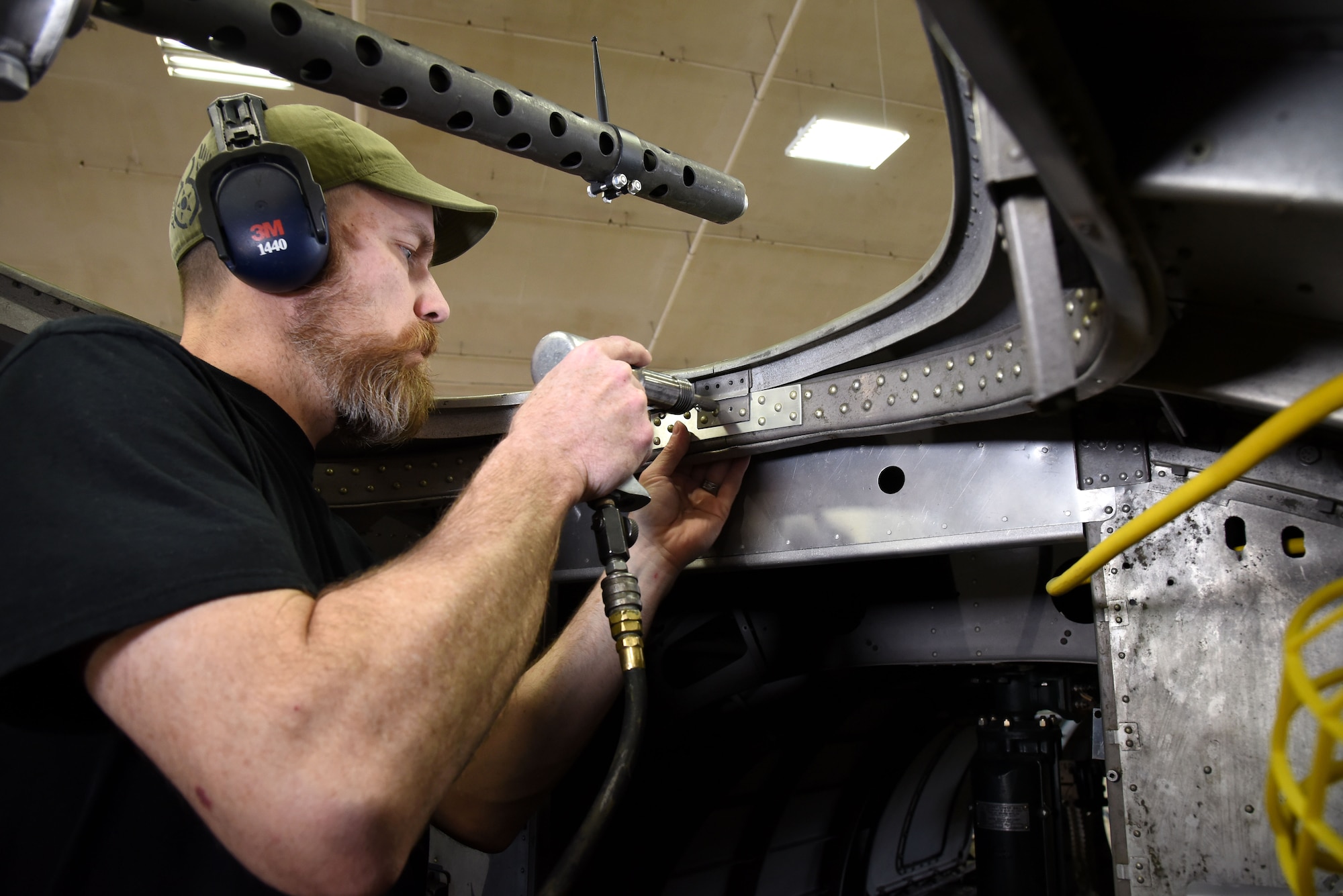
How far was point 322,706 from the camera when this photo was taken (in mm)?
762

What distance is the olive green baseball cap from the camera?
135 cm

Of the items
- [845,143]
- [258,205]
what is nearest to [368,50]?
[258,205]

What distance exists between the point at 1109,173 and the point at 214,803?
2.67 ft

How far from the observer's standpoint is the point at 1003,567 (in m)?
1.73

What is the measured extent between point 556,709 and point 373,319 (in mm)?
656

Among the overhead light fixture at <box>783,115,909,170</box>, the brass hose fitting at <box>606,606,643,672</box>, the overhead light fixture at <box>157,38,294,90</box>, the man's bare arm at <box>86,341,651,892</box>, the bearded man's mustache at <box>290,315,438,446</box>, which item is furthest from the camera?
the overhead light fixture at <box>783,115,909,170</box>

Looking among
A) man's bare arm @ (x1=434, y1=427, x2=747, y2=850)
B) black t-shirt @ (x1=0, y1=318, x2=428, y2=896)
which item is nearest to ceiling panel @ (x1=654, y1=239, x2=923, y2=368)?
man's bare arm @ (x1=434, y1=427, x2=747, y2=850)

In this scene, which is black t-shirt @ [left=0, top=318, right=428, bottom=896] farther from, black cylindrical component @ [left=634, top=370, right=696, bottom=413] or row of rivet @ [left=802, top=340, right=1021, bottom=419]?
row of rivet @ [left=802, top=340, right=1021, bottom=419]

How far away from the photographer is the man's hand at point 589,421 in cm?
113

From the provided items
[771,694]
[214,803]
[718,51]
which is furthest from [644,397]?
[718,51]

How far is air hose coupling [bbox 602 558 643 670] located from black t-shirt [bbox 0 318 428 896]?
1.23ft

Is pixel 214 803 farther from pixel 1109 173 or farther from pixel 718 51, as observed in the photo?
pixel 718 51

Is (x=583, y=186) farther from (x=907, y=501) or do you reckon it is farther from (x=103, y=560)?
(x=103, y=560)

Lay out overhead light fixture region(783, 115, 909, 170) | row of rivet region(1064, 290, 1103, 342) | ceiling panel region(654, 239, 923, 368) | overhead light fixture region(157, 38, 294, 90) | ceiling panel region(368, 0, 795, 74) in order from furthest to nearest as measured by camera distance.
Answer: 1. ceiling panel region(654, 239, 923, 368)
2. overhead light fixture region(783, 115, 909, 170)
3. overhead light fixture region(157, 38, 294, 90)
4. ceiling panel region(368, 0, 795, 74)
5. row of rivet region(1064, 290, 1103, 342)
